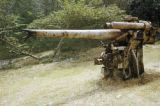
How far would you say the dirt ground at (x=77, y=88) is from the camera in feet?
40.5

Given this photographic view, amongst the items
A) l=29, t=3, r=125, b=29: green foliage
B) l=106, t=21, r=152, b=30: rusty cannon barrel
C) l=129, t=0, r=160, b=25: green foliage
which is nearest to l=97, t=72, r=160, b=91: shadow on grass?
l=106, t=21, r=152, b=30: rusty cannon barrel

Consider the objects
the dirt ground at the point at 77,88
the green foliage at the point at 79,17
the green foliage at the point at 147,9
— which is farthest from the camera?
the green foliage at the point at 147,9

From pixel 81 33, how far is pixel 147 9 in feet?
43.8

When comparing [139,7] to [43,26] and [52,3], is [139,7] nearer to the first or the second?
[43,26]

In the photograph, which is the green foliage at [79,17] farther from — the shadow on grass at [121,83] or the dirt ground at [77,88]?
the shadow on grass at [121,83]

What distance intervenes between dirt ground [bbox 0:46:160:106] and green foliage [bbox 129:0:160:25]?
628cm

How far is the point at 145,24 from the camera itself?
46.6 ft

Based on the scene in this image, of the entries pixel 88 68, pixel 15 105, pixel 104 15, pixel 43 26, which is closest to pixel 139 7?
pixel 104 15

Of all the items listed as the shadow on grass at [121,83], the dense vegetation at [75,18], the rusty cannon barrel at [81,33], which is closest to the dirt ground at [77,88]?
the shadow on grass at [121,83]

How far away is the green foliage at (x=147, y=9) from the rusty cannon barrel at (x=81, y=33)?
11.8 m

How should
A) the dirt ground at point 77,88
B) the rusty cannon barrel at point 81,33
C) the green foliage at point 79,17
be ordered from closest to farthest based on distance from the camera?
the rusty cannon barrel at point 81,33 < the dirt ground at point 77,88 < the green foliage at point 79,17

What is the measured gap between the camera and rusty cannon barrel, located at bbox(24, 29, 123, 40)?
1180 cm

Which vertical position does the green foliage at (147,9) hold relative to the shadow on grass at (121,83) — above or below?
above

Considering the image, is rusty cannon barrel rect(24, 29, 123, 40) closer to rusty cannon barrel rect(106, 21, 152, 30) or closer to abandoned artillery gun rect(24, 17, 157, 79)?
abandoned artillery gun rect(24, 17, 157, 79)
